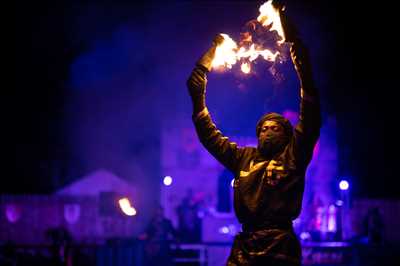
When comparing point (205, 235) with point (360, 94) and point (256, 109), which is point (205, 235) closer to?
point (256, 109)

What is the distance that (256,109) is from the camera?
74.3ft

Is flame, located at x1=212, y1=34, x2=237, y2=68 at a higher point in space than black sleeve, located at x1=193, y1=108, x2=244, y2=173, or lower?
higher

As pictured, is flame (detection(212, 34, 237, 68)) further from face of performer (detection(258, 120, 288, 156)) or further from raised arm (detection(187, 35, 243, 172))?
face of performer (detection(258, 120, 288, 156))

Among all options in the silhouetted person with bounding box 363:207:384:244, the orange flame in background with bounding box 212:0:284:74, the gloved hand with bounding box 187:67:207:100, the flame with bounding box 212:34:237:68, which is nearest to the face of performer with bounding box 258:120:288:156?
the gloved hand with bounding box 187:67:207:100

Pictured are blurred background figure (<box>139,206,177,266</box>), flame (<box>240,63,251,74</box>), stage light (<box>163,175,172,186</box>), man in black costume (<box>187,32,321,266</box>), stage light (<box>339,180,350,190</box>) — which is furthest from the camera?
stage light (<box>163,175,172,186</box>)

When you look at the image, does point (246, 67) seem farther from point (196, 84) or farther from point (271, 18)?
point (196, 84)

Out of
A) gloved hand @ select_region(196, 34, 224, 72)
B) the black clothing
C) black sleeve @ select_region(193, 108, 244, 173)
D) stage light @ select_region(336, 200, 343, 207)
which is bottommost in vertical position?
the black clothing

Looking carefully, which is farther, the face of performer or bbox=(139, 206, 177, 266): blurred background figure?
bbox=(139, 206, 177, 266): blurred background figure

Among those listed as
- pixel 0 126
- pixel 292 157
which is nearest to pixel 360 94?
pixel 0 126

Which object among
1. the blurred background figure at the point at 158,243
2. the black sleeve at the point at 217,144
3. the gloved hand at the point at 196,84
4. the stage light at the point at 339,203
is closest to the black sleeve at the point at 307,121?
the black sleeve at the point at 217,144

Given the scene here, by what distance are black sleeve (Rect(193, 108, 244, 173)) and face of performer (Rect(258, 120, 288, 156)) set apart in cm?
24

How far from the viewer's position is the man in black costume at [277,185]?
3607 mm

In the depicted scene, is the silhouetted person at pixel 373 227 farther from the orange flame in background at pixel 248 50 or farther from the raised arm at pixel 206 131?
the raised arm at pixel 206 131

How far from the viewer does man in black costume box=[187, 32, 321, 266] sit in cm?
361
